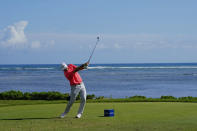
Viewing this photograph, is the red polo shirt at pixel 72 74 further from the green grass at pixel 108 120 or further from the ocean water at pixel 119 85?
the ocean water at pixel 119 85

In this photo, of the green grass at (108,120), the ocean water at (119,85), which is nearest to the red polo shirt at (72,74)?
the green grass at (108,120)

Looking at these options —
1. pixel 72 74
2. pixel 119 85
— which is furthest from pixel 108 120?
pixel 119 85

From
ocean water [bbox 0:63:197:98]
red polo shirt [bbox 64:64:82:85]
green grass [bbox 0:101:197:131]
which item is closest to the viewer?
green grass [bbox 0:101:197:131]

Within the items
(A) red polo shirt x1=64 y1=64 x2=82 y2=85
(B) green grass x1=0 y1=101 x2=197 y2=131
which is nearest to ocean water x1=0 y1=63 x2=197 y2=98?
(B) green grass x1=0 y1=101 x2=197 y2=131

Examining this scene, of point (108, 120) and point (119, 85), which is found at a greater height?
point (119, 85)

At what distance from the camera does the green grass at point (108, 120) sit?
12.0 metres

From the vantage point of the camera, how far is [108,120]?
1347 centimetres

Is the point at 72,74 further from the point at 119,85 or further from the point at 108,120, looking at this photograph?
the point at 119,85

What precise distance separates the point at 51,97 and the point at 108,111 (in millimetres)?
11261

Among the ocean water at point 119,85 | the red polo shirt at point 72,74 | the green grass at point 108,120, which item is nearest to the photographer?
the green grass at point 108,120

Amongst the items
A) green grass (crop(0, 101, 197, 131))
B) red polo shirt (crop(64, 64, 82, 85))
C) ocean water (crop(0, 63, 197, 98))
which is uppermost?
ocean water (crop(0, 63, 197, 98))

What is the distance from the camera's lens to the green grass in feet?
39.3

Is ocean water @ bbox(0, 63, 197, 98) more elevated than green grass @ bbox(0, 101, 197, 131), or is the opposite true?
ocean water @ bbox(0, 63, 197, 98)

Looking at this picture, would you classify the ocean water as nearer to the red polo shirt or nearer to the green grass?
the green grass
